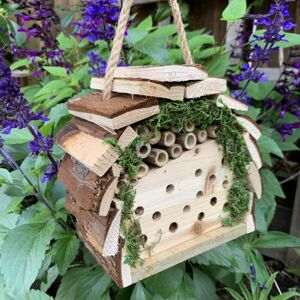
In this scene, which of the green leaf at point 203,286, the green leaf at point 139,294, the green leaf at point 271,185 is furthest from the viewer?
the green leaf at point 271,185

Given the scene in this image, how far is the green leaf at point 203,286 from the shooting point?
1004 mm

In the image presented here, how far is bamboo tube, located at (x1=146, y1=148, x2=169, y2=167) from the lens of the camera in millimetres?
631

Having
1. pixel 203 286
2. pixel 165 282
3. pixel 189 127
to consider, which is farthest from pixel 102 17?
pixel 203 286

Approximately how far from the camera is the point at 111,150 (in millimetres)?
553

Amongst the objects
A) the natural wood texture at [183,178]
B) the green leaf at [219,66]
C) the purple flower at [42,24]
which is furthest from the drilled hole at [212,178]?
the purple flower at [42,24]

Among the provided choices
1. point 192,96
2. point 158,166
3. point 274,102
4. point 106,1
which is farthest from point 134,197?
point 274,102

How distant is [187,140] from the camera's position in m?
0.67

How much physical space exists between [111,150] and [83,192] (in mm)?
107

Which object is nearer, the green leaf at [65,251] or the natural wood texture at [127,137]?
the natural wood texture at [127,137]

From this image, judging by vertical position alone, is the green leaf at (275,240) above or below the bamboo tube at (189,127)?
below

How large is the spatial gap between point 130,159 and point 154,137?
7 cm

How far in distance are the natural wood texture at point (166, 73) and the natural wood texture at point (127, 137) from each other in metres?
0.10

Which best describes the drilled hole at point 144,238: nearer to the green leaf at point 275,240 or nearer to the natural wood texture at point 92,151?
the natural wood texture at point 92,151

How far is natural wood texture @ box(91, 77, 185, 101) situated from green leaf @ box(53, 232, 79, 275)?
421 millimetres
